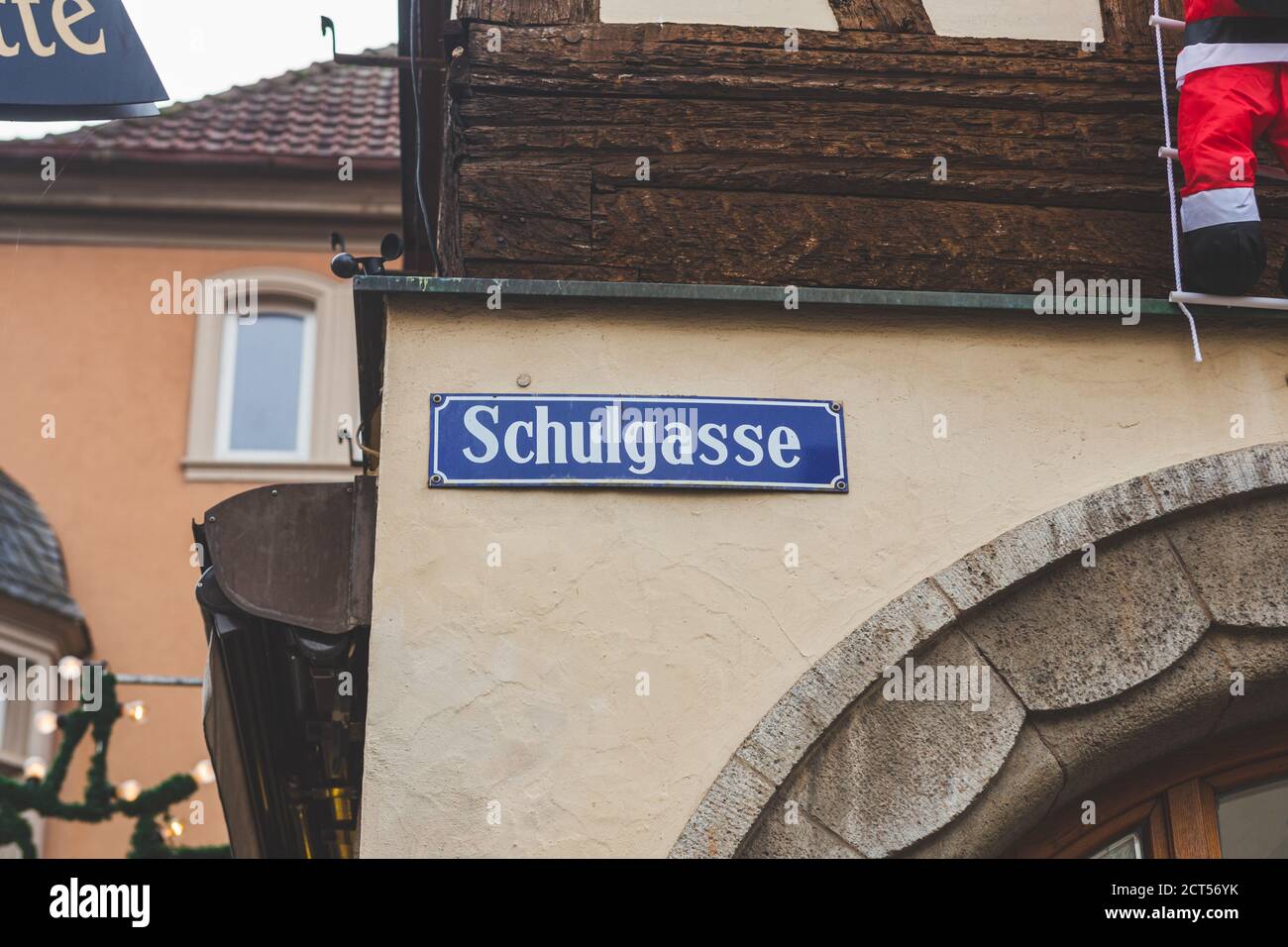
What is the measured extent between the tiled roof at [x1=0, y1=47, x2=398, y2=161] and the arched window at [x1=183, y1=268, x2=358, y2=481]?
1182 mm

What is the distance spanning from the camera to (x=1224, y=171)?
4344mm

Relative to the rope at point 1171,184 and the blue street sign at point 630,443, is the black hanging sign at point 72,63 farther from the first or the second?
the rope at point 1171,184

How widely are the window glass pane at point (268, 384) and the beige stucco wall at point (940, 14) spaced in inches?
417

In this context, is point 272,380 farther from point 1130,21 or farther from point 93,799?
point 1130,21

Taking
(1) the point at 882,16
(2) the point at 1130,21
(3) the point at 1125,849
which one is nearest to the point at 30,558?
(1) the point at 882,16

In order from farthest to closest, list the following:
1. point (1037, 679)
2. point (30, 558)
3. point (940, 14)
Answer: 1. point (30, 558)
2. point (940, 14)
3. point (1037, 679)

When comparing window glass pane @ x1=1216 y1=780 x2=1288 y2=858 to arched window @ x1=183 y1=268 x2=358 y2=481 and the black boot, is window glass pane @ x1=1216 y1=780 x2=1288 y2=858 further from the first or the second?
arched window @ x1=183 y1=268 x2=358 y2=481

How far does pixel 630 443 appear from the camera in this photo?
169 inches

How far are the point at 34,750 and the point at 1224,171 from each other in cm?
1155

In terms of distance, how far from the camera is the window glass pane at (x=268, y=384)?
593 inches

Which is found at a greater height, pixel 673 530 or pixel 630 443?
pixel 630 443

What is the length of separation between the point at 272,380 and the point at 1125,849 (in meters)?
11.8

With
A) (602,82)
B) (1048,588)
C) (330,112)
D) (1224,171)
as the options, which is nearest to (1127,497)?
(1048,588)

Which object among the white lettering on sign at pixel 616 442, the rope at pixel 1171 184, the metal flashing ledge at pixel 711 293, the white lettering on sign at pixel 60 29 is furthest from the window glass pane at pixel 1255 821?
the white lettering on sign at pixel 60 29
